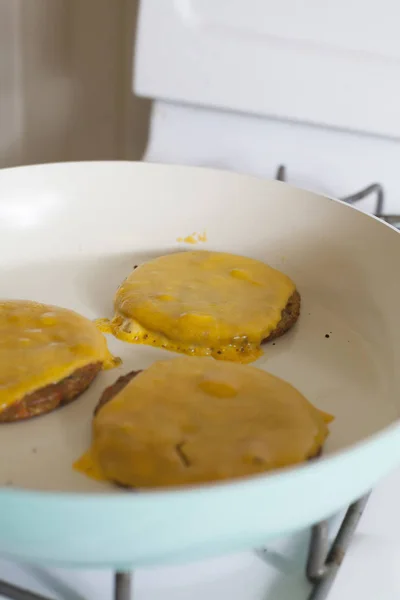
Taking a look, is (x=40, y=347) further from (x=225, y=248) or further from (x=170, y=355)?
(x=225, y=248)

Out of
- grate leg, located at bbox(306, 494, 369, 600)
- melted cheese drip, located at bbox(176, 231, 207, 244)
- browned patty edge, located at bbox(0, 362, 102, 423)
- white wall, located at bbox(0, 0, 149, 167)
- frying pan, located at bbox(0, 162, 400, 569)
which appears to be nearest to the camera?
frying pan, located at bbox(0, 162, 400, 569)

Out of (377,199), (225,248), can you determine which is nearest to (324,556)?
(225,248)

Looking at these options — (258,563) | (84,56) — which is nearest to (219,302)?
(258,563)

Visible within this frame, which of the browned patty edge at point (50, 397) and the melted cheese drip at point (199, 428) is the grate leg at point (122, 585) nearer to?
the melted cheese drip at point (199, 428)

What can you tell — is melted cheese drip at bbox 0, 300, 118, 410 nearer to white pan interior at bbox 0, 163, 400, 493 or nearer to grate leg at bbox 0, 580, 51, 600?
white pan interior at bbox 0, 163, 400, 493

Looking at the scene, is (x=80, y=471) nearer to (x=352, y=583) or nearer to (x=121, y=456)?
(x=121, y=456)

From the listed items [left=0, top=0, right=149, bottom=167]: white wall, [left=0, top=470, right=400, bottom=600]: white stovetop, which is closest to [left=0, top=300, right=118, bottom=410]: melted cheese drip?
[left=0, top=470, right=400, bottom=600]: white stovetop
